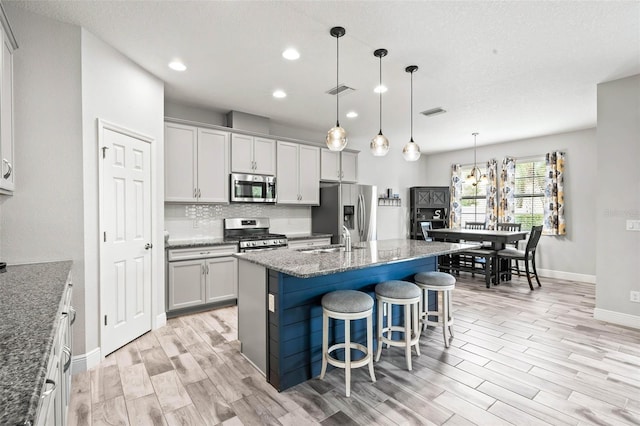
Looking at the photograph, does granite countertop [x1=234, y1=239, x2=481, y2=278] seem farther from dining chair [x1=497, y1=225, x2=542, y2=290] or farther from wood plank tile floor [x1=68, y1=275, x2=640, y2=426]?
dining chair [x1=497, y1=225, x2=542, y2=290]

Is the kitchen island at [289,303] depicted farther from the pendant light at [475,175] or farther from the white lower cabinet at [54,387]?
the pendant light at [475,175]

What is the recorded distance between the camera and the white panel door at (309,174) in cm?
520

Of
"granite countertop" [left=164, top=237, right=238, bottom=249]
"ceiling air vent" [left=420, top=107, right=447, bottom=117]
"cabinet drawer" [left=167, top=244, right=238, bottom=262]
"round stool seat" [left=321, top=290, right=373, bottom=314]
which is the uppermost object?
"ceiling air vent" [left=420, top=107, right=447, bottom=117]

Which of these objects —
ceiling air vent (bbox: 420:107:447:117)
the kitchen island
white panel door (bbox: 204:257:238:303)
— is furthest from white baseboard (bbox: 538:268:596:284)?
white panel door (bbox: 204:257:238:303)

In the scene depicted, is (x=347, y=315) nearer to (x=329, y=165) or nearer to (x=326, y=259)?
(x=326, y=259)

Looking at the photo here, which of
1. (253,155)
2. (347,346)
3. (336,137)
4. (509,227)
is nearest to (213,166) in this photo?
(253,155)

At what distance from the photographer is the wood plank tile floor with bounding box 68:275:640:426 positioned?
1.98 metres

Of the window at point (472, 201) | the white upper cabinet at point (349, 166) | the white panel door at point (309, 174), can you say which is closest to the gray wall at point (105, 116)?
the white panel door at point (309, 174)

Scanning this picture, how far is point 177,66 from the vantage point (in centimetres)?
319

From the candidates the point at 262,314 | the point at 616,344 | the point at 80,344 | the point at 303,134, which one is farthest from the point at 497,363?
the point at 303,134

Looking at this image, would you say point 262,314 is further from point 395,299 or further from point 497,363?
point 497,363

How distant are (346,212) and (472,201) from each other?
12.2 feet

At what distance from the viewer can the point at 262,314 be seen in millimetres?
2438

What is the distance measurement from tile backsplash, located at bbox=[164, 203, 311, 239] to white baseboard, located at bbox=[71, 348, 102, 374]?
186 centimetres
